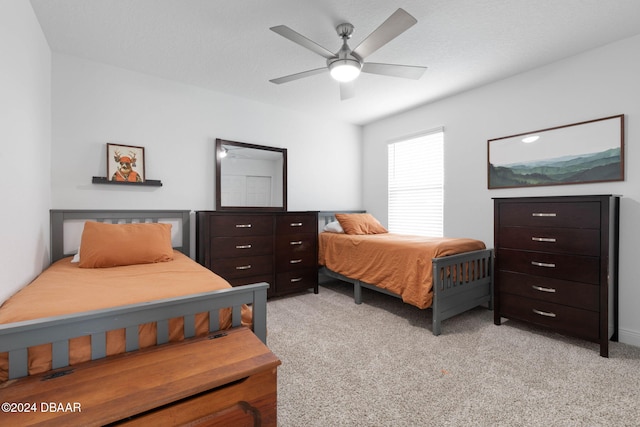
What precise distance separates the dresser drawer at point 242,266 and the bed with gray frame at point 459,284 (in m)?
1.10

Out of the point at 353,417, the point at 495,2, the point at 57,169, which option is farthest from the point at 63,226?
the point at 495,2

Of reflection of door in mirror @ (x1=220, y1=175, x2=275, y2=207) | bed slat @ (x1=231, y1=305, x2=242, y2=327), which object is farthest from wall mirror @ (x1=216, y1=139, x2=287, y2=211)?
bed slat @ (x1=231, y1=305, x2=242, y2=327)

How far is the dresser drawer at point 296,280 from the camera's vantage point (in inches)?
130

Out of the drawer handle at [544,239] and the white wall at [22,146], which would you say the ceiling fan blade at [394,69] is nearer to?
the drawer handle at [544,239]

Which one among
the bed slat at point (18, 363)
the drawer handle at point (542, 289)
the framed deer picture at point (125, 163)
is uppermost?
the framed deer picture at point (125, 163)

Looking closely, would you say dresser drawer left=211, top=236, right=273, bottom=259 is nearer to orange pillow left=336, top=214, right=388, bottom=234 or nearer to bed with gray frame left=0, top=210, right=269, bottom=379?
orange pillow left=336, top=214, right=388, bottom=234

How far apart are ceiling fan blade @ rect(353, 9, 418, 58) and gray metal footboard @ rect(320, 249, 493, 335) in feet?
5.55

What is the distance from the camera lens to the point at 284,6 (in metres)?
1.95

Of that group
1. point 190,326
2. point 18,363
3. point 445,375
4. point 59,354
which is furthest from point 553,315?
point 18,363

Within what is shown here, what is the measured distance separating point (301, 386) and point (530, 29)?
2.99 meters

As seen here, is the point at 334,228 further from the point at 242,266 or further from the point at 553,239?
the point at 553,239

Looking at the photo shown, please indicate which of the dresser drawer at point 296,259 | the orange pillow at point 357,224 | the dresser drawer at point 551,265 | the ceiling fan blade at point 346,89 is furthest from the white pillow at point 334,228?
the dresser drawer at point 551,265

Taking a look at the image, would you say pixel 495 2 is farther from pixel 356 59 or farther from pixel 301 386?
pixel 301 386

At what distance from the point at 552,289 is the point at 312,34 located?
2772mm
